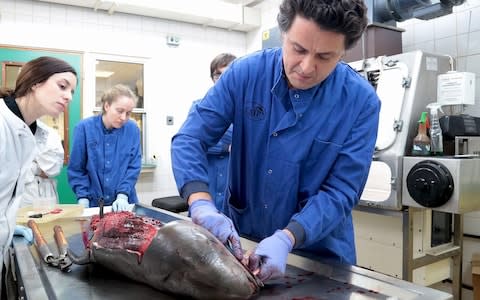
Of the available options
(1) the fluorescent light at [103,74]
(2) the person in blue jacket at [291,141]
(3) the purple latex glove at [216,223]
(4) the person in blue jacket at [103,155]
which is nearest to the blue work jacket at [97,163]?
(4) the person in blue jacket at [103,155]

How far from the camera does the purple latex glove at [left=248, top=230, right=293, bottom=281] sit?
111 cm

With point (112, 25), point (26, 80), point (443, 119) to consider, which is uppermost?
point (112, 25)

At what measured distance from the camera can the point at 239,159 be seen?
1488 millimetres

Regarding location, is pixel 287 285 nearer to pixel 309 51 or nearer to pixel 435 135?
pixel 309 51

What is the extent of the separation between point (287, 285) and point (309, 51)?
71cm

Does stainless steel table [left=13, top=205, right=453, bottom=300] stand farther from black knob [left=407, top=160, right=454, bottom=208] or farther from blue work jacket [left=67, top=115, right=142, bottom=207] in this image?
blue work jacket [left=67, top=115, right=142, bottom=207]

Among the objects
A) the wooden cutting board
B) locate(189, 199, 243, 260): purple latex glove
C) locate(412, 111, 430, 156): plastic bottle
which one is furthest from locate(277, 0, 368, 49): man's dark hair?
the wooden cutting board

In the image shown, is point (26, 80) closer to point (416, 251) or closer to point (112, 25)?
point (416, 251)

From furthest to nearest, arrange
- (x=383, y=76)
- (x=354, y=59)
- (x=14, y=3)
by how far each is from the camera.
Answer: (x=14, y=3)
(x=354, y=59)
(x=383, y=76)

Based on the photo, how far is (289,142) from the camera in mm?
1356

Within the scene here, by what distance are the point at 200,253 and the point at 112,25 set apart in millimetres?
4744

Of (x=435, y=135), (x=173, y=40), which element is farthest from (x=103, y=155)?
(x=173, y=40)

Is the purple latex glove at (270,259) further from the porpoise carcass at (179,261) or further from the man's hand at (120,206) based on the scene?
the man's hand at (120,206)

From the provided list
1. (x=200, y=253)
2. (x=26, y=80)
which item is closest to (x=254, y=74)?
(x=200, y=253)
